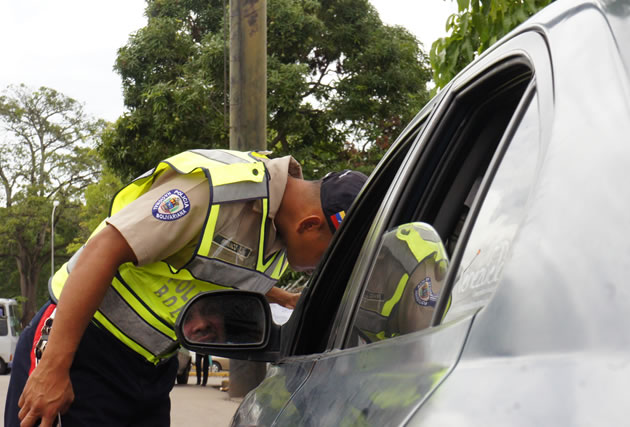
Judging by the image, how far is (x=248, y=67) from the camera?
5223 millimetres

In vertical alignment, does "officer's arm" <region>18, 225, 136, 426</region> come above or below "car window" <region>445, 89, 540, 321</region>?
below

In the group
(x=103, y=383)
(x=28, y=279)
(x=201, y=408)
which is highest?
(x=103, y=383)

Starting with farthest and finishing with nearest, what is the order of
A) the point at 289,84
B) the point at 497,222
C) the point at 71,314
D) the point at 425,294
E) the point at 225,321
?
1. the point at 289,84
2. the point at 71,314
3. the point at 225,321
4. the point at 425,294
5. the point at 497,222

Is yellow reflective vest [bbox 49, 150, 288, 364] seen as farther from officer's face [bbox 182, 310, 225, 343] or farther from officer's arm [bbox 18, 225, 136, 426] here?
officer's face [bbox 182, 310, 225, 343]

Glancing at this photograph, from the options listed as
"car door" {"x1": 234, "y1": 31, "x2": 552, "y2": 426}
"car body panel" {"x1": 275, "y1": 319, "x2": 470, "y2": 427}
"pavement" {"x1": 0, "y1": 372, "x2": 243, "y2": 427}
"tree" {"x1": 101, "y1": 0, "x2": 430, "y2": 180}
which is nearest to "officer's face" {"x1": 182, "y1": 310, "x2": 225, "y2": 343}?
"car door" {"x1": 234, "y1": 31, "x2": 552, "y2": 426}

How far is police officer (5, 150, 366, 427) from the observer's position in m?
2.38

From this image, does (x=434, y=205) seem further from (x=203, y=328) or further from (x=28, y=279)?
(x=28, y=279)

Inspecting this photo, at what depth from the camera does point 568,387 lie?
0.61m

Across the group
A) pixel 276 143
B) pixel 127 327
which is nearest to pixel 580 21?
pixel 127 327

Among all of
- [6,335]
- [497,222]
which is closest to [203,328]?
[497,222]

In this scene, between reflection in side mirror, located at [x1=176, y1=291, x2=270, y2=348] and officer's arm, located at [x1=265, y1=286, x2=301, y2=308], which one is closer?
reflection in side mirror, located at [x1=176, y1=291, x2=270, y2=348]

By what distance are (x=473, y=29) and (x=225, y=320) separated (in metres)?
2.10

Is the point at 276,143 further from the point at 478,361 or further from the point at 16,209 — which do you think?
the point at 16,209

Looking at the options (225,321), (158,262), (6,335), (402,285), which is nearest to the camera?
(402,285)
